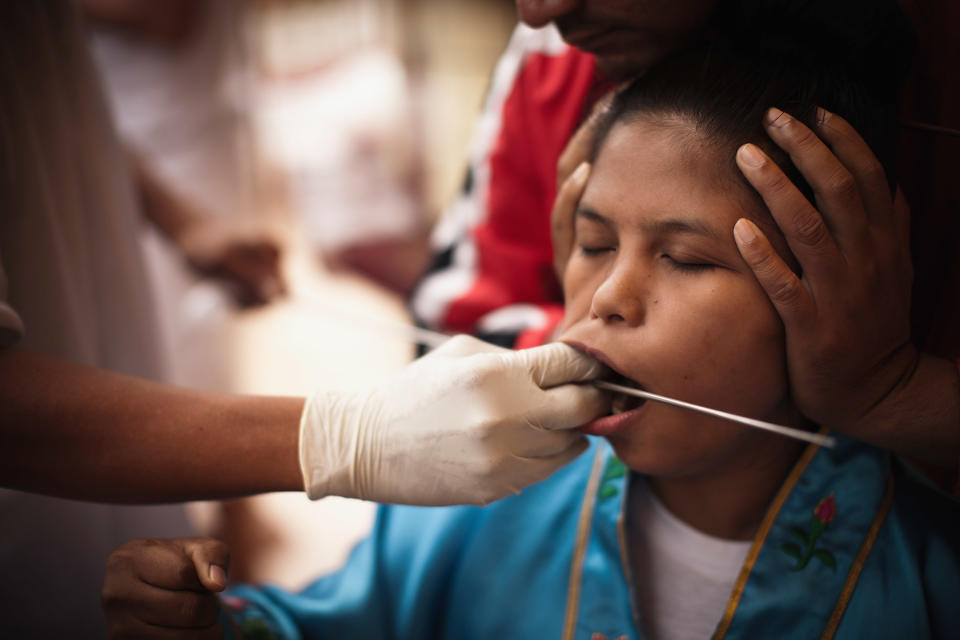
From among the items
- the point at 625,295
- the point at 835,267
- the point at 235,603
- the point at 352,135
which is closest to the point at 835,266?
the point at 835,267

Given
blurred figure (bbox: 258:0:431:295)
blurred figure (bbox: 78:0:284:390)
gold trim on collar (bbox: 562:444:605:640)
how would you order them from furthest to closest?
blurred figure (bbox: 258:0:431:295) → blurred figure (bbox: 78:0:284:390) → gold trim on collar (bbox: 562:444:605:640)

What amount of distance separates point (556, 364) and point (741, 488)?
0.30 m

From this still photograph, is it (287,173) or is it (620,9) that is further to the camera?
(287,173)

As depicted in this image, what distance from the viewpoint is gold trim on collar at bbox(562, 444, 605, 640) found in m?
0.96

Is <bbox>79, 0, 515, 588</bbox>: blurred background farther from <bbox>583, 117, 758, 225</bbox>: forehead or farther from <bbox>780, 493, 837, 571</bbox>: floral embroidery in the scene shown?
<bbox>780, 493, 837, 571</bbox>: floral embroidery

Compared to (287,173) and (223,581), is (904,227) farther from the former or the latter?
(287,173)

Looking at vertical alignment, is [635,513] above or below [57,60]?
below

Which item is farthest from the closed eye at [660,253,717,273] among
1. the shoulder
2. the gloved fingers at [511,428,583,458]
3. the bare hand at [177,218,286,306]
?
the bare hand at [177,218,286,306]

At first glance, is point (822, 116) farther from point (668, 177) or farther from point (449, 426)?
point (449, 426)

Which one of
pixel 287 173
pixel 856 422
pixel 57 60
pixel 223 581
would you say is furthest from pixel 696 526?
pixel 287 173

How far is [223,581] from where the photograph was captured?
30.1 inches

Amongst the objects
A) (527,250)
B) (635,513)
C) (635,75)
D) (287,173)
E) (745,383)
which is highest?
(635,75)

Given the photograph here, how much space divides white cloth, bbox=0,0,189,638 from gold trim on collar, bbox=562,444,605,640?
0.78 m

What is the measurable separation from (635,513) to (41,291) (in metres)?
0.94
